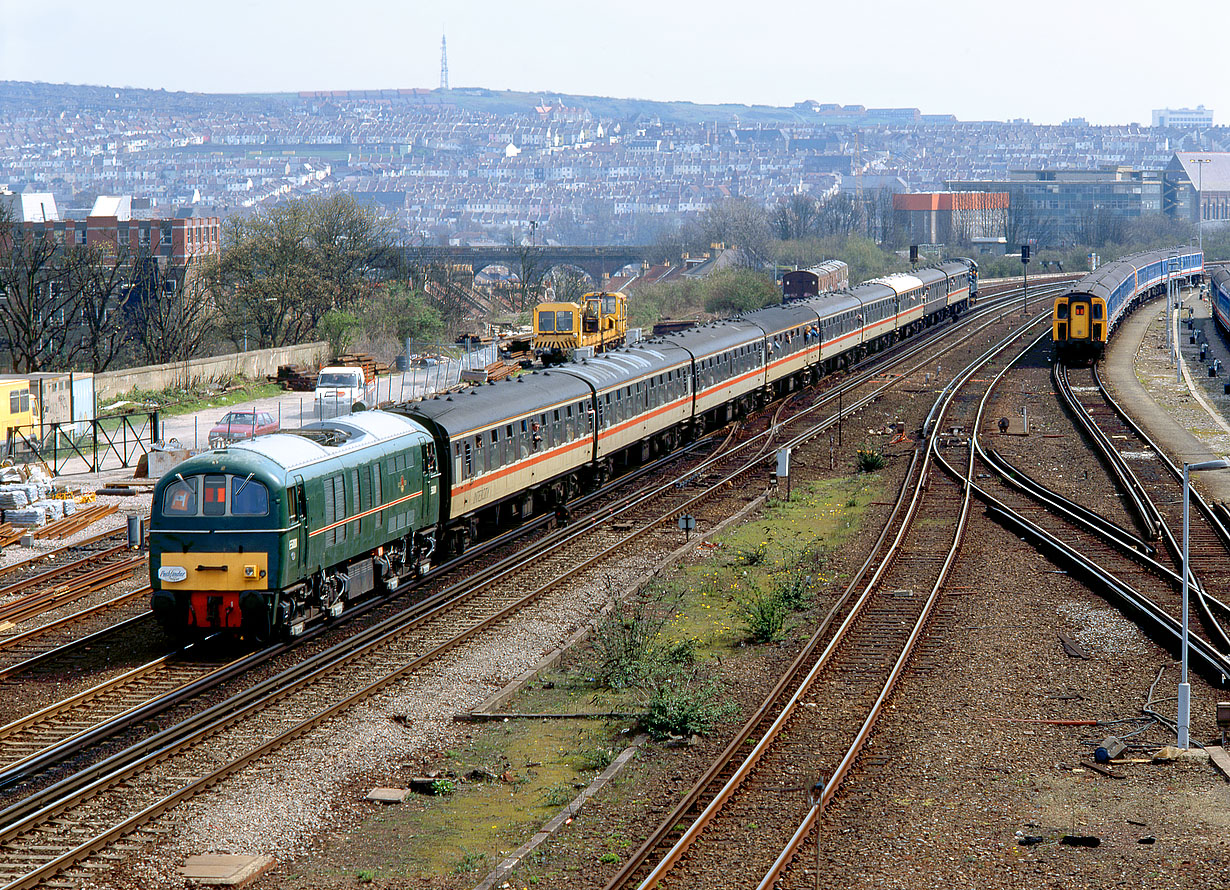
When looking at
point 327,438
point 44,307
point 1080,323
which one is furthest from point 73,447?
point 44,307

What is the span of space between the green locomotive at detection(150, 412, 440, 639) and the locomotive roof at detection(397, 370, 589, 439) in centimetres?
412

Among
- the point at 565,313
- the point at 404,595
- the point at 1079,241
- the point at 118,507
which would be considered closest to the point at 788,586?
the point at 404,595

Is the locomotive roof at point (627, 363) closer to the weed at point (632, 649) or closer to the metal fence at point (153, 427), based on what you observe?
the metal fence at point (153, 427)

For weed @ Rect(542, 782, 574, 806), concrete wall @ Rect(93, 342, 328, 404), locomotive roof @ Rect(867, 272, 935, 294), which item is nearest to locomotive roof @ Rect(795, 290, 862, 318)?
locomotive roof @ Rect(867, 272, 935, 294)

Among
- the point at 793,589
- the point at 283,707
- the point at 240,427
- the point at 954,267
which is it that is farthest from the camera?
the point at 954,267

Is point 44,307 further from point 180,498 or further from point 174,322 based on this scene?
point 180,498

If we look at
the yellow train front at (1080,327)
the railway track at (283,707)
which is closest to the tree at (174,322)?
the yellow train front at (1080,327)

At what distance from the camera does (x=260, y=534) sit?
822 inches

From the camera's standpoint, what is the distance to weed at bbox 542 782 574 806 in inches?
621

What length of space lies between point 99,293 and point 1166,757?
77.8 m

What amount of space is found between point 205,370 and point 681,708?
156 ft

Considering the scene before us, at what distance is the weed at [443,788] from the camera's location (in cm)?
1623

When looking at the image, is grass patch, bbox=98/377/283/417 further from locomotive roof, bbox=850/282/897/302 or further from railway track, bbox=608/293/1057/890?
railway track, bbox=608/293/1057/890

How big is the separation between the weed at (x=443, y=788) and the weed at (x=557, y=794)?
1.08 m
